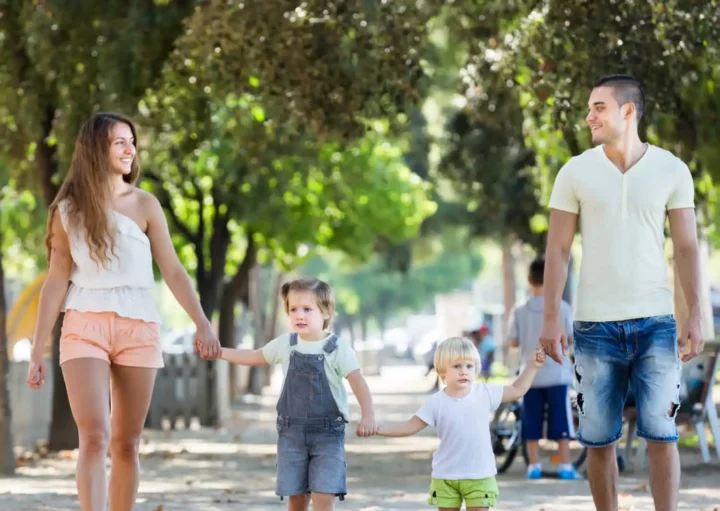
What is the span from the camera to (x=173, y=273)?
703cm

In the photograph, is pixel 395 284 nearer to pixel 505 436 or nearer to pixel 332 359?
pixel 505 436

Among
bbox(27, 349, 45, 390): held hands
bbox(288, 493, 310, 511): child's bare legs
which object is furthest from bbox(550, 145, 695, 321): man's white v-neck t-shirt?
bbox(27, 349, 45, 390): held hands

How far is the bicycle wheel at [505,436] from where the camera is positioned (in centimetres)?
1283

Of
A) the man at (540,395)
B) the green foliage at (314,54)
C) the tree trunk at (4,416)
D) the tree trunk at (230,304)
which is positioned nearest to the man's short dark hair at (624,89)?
the man at (540,395)

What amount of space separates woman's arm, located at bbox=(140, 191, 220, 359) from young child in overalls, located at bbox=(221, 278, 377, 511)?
108 millimetres

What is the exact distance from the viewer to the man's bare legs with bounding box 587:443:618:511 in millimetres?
6754

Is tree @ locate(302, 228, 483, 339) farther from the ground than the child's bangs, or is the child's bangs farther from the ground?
tree @ locate(302, 228, 483, 339)

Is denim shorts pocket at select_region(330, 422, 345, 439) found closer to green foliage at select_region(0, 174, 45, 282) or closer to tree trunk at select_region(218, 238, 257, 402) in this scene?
green foliage at select_region(0, 174, 45, 282)

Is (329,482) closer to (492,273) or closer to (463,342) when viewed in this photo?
(463,342)

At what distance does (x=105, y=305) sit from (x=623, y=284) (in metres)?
2.33

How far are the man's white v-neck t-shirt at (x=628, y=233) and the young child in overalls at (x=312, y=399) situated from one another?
1.19 m

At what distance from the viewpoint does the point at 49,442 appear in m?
17.7

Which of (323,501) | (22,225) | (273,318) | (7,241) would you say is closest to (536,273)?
(323,501)

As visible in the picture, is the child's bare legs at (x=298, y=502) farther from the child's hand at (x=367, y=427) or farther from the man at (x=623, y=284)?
the man at (x=623, y=284)
